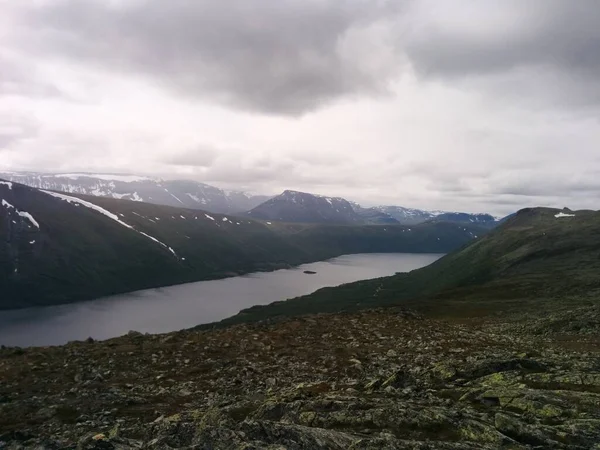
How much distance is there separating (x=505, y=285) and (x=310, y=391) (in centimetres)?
8635

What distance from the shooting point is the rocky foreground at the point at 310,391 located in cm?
1433

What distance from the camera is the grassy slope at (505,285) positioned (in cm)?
7138

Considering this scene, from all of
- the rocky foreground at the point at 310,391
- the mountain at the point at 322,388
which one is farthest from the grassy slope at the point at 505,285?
the rocky foreground at the point at 310,391

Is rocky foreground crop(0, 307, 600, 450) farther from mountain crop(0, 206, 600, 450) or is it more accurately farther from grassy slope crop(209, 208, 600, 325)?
grassy slope crop(209, 208, 600, 325)

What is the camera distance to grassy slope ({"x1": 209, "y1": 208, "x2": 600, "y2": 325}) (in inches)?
2810

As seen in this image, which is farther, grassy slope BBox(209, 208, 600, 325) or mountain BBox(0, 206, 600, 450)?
grassy slope BBox(209, 208, 600, 325)

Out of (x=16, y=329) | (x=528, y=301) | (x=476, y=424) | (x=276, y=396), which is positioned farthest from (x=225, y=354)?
(x=16, y=329)

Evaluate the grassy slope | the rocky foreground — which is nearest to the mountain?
the rocky foreground

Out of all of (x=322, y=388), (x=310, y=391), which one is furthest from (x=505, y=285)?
(x=310, y=391)

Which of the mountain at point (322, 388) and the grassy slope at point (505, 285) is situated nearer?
the mountain at point (322, 388)

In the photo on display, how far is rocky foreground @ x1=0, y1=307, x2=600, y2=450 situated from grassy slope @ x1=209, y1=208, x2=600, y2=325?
31.4 m

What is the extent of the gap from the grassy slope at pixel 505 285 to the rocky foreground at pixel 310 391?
31.4 m

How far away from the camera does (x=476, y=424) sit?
14438 millimetres

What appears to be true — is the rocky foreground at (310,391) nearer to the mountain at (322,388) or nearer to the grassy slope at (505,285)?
the mountain at (322,388)
